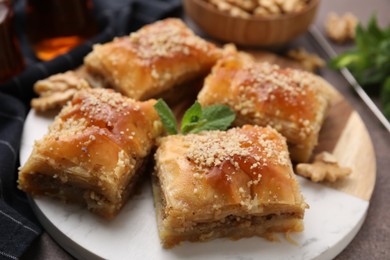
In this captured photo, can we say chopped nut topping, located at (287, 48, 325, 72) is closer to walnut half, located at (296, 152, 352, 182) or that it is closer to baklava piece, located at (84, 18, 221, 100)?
baklava piece, located at (84, 18, 221, 100)

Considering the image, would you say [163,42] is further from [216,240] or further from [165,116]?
[216,240]

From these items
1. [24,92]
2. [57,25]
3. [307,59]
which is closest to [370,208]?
[307,59]

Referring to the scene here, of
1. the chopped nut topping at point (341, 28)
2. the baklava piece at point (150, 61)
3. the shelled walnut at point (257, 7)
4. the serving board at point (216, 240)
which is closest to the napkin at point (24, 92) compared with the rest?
the serving board at point (216, 240)

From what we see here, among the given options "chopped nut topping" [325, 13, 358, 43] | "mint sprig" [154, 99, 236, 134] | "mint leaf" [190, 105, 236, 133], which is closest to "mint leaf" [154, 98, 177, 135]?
"mint sprig" [154, 99, 236, 134]

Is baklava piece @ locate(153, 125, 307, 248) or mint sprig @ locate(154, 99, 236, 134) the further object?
mint sprig @ locate(154, 99, 236, 134)

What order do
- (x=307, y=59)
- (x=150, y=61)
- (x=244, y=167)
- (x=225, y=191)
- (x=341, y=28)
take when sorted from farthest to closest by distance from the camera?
(x=341, y=28), (x=307, y=59), (x=150, y=61), (x=244, y=167), (x=225, y=191)

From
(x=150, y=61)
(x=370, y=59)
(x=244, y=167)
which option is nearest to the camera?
(x=244, y=167)
